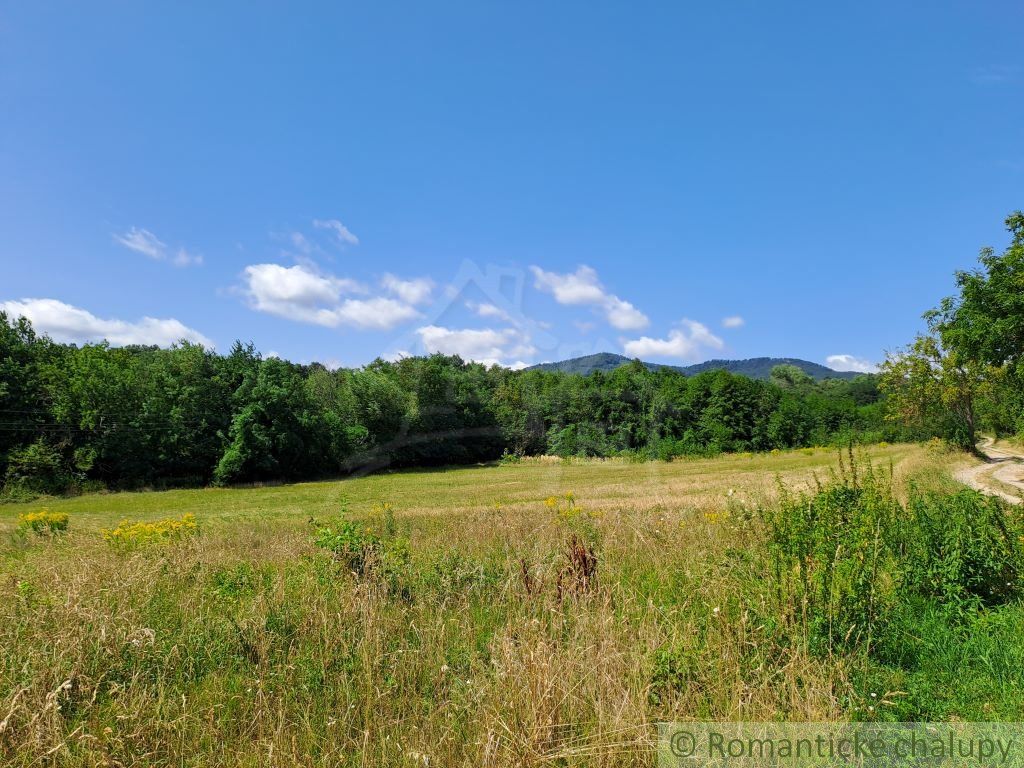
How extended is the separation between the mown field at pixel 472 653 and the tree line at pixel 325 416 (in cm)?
3975

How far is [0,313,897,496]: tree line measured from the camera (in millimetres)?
38875

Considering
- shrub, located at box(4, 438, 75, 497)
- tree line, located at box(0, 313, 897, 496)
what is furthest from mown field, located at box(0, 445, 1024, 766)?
tree line, located at box(0, 313, 897, 496)

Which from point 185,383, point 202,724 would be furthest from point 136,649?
point 185,383

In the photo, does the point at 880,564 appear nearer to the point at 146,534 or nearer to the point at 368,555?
the point at 368,555

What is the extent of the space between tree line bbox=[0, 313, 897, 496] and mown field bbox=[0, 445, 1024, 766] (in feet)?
130

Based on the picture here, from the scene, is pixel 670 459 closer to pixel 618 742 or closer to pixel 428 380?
pixel 428 380

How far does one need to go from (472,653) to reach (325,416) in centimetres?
5287

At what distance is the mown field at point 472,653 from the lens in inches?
117

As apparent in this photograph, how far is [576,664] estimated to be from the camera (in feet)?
10.8

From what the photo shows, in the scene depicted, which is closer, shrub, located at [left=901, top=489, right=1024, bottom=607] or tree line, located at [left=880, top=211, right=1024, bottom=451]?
shrub, located at [left=901, top=489, right=1024, bottom=607]

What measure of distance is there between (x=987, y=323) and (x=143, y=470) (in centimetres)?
5301

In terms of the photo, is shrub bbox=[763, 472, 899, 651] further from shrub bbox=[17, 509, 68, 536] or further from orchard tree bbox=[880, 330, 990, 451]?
orchard tree bbox=[880, 330, 990, 451]

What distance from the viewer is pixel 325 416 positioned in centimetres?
5347

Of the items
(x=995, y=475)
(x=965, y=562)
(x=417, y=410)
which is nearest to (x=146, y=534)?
(x=965, y=562)
